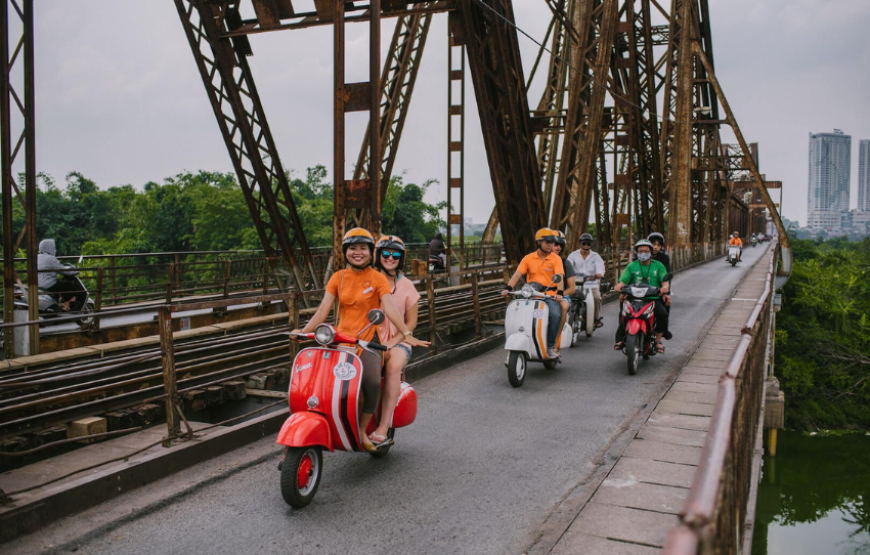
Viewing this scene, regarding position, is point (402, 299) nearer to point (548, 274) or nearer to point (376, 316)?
point (376, 316)

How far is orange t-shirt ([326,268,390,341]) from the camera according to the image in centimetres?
516

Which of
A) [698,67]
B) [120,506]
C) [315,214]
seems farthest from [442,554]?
[315,214]

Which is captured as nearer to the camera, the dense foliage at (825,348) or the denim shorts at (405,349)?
the denim shorts at (405,349)

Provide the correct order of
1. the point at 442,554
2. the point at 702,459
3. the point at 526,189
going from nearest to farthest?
the point at 702,459 → the point at 442,554 → the point at 526,189

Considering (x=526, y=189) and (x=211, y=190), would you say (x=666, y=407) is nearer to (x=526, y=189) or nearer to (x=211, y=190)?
(x=526, y=189)

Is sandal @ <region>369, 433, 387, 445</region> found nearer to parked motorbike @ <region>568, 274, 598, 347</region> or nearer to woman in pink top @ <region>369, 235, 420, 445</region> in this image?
woman in pink top @ <region>369, 235, 420, 445</region>

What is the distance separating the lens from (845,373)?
3275 centimetres

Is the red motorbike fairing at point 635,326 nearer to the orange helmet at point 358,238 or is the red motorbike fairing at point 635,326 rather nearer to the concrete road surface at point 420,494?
the concrete road surface at point 420,494

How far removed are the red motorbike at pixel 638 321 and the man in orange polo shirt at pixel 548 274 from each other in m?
0.90

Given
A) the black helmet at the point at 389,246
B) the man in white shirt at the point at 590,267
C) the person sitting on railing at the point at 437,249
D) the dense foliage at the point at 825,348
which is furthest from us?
the dense foliage at the point at 825,348

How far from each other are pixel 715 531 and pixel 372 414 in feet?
11.3

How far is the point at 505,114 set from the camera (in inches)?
470

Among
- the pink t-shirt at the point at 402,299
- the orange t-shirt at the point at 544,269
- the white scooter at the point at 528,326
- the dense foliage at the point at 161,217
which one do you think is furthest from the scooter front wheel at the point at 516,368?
the dense foliage at the point at 161,217

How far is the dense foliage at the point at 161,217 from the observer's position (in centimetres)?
4825
